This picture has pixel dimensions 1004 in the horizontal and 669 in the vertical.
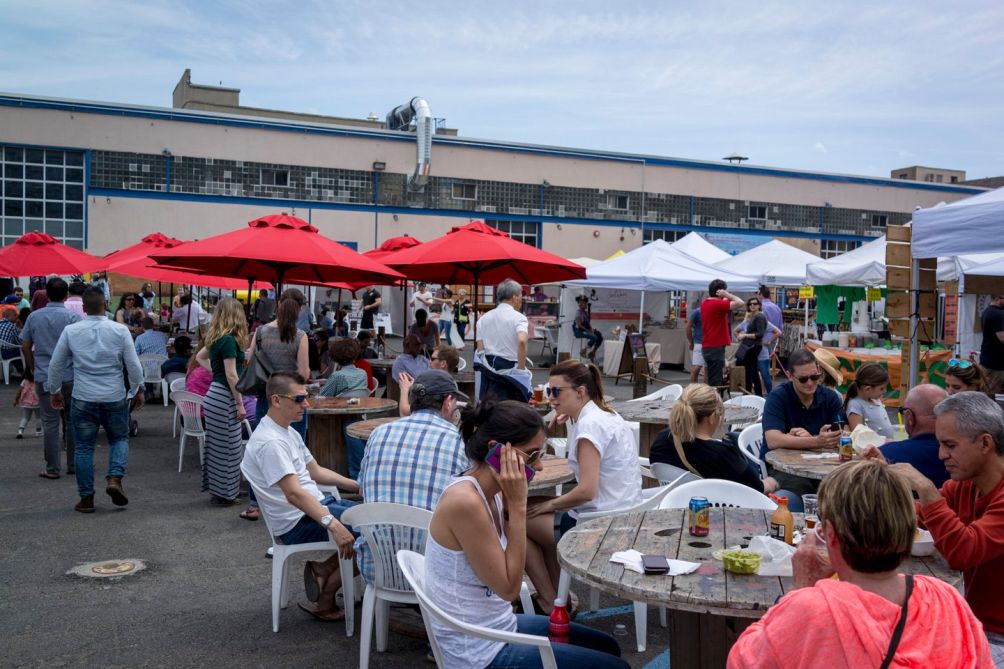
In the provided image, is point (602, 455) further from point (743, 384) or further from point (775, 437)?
point (743, 384)

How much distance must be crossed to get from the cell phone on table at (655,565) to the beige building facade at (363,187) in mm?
25608

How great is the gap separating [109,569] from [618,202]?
28.8 metres

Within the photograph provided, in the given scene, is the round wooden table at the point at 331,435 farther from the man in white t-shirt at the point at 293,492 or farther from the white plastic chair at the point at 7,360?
the white plastic chair at the point at 7,360

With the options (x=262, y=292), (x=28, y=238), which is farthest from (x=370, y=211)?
(x=28, y=238)

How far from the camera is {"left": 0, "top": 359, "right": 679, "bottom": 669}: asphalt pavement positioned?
4.40 metres

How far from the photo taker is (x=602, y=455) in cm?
472

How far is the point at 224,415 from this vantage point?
7.39 metres

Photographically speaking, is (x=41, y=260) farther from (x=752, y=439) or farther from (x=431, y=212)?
(x=431, y=212)

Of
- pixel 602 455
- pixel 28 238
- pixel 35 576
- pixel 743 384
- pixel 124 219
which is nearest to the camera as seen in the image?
pixel 602 455

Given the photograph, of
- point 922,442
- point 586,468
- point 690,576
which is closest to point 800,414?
point 922,442

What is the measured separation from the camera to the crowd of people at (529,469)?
2010 mm

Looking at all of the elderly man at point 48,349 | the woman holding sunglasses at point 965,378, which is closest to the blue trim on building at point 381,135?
the elderly man at point 48,349

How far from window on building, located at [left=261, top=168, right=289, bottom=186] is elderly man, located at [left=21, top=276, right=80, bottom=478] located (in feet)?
65.6

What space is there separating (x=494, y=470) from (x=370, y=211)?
87.5 ft
